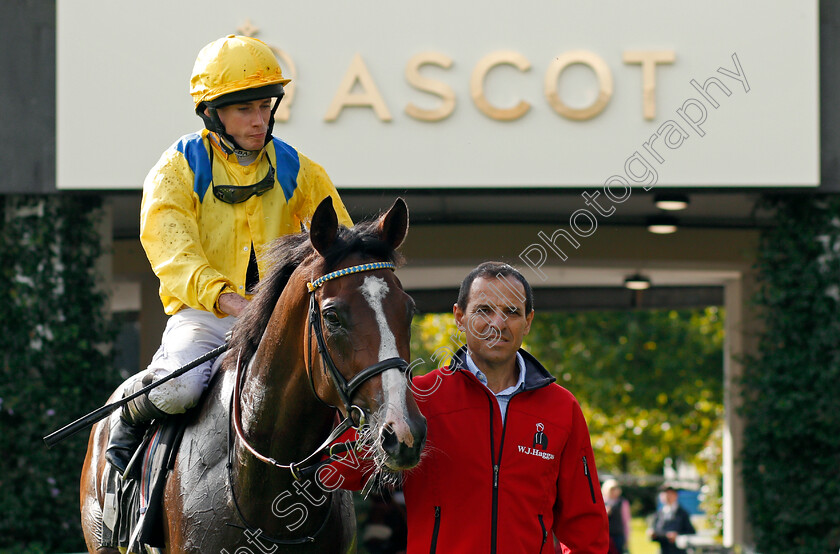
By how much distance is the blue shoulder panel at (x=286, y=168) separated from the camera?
390cm

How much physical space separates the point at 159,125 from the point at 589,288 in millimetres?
9087

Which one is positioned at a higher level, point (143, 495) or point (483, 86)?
point (483, 86)

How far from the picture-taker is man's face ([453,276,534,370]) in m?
3.12

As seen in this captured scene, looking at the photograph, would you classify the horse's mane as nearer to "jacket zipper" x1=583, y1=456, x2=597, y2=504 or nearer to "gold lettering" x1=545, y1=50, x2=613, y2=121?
"jacket zipper" x1=583, y1=456, x2=597, y2=504

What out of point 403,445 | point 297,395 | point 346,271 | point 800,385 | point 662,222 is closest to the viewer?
point 403,445

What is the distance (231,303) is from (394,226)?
0.67 meters

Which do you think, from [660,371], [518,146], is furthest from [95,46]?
[660,371]

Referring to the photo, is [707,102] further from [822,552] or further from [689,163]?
[822,552]

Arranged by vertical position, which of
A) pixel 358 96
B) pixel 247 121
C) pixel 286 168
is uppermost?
pixel 358 96

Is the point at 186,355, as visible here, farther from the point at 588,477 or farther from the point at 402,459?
the point at 588,477

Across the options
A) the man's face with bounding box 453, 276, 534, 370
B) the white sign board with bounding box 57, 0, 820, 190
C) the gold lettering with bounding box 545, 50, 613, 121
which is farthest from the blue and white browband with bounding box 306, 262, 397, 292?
the gold lettering with bounding box 545, 50, 613, 121

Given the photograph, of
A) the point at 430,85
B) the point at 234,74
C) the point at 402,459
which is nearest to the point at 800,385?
the point at 430,85

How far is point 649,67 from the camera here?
8.04m

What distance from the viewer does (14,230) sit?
8539 mm
